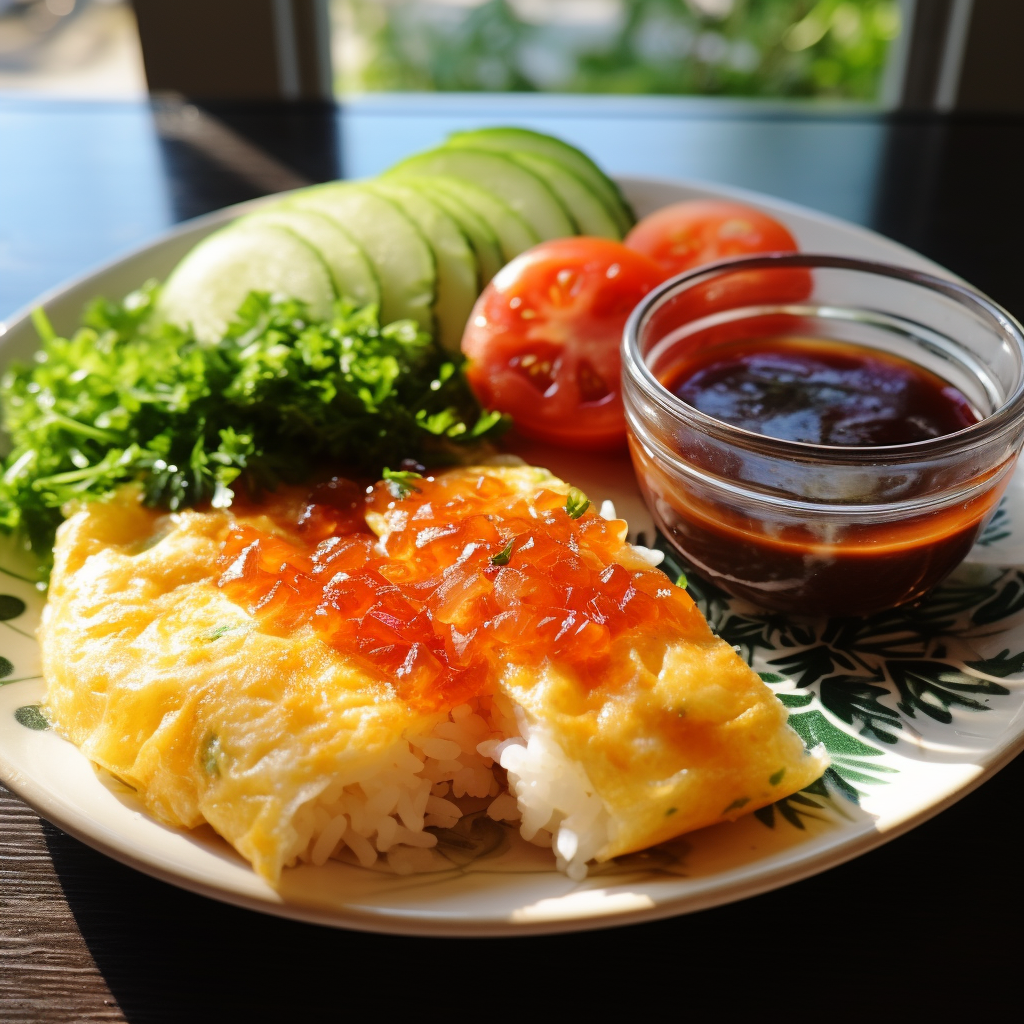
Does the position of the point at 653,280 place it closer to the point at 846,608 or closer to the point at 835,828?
the point at 846,608

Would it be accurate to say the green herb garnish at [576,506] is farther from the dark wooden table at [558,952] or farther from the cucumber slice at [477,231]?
the cucumber slice at [477,231]

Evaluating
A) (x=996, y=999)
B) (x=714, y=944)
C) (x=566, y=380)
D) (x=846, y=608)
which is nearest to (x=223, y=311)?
(x=566, y=380)

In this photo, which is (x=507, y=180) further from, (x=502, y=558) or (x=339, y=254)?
(x=502, y=558)

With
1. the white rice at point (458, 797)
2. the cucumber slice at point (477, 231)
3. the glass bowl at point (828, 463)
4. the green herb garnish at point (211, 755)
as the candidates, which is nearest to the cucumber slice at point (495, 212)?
the cucumber slice at point (477, 231)

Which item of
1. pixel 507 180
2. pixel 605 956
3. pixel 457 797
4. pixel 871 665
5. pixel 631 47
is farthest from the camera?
pixel 631 47

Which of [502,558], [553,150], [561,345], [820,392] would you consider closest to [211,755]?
[502,558]

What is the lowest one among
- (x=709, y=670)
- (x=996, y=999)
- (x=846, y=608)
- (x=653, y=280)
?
(x=996, y=999)

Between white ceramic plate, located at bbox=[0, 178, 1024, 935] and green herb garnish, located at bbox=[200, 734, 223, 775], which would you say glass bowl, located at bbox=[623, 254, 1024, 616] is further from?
green herb garnish, located at bbox=[200, 734, 223, 775]
